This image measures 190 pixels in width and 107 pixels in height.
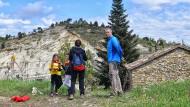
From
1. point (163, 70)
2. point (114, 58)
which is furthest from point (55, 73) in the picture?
point (163, 70)

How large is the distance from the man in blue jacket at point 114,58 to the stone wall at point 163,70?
21.6 meters

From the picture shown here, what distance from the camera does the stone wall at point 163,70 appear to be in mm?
39562

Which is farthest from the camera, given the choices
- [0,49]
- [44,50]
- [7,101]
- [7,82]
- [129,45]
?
[0,49]

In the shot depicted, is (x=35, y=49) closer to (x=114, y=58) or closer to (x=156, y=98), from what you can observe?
(x=114, y=58)

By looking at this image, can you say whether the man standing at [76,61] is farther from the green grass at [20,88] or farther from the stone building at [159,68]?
the stone building at [159,68]

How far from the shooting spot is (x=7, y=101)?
18391mm

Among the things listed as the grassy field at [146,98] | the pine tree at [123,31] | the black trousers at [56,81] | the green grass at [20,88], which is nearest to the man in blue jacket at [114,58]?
the grassy field at [146,98]

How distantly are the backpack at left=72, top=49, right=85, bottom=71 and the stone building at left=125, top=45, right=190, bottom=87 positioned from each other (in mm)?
20820

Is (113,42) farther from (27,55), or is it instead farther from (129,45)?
(27,55)

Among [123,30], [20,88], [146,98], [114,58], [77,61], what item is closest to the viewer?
[146,98]

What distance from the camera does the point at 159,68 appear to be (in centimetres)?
3984

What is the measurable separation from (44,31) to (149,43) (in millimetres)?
14523

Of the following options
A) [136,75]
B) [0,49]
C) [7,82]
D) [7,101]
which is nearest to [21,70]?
[0,49]

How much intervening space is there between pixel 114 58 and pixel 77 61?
1.29 meters
